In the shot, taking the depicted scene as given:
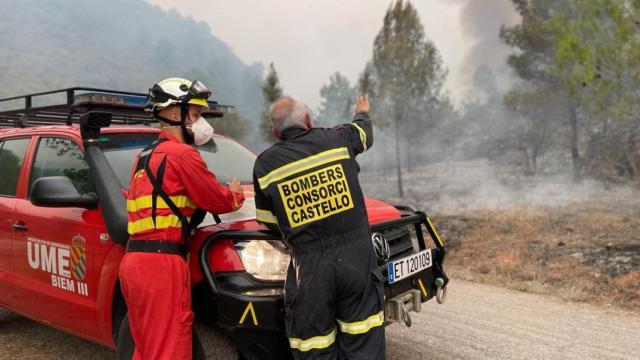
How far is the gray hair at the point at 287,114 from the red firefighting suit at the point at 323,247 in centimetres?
4

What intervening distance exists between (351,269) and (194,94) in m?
1.16

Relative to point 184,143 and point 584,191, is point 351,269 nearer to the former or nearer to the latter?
point 184,143

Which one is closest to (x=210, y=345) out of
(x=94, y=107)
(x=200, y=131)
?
(x=200, y=131)

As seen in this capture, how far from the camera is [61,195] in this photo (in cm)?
269

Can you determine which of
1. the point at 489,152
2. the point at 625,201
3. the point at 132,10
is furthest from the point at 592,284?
the point at 132,10

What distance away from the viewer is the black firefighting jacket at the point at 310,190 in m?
2.28

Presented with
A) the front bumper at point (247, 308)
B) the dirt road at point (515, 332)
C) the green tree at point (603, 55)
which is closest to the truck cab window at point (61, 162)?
the front bumper at point (247, 308)

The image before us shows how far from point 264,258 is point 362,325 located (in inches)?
22.7

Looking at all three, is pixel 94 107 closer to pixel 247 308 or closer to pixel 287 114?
pixel 287 114

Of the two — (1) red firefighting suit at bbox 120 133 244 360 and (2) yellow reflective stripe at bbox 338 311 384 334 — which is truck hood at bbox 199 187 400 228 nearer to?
(1) red firefighting suit at bbox 120 133 244 360

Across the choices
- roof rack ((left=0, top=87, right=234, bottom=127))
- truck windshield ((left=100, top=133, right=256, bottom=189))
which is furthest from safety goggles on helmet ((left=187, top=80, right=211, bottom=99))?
roof rack ((left=0, top=87, right=234, bottom=127))

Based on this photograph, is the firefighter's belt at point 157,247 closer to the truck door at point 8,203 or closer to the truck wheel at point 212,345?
the truck wheel at point 212,345

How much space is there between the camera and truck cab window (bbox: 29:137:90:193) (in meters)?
3.13

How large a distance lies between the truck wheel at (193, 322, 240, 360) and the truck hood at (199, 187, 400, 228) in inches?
21.0
